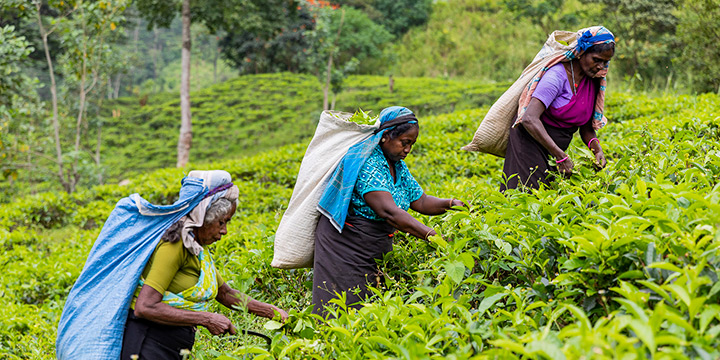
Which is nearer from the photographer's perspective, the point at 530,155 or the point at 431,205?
the point at 431,205

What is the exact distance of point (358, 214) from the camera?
2.76 m

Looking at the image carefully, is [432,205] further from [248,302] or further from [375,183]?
[248,302]

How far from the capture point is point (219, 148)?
62.4 ft

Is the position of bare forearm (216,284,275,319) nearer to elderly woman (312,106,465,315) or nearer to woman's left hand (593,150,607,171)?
elderly woman (312,106,465,315)

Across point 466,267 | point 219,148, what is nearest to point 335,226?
point 466,267

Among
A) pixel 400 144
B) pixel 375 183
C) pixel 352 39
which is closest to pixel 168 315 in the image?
pixel 375 183

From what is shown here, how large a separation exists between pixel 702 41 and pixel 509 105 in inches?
280

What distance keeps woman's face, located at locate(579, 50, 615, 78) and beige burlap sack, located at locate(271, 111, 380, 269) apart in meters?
1.36

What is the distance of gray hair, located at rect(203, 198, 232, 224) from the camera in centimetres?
255

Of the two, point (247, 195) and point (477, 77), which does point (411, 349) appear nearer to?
point (247, 195)

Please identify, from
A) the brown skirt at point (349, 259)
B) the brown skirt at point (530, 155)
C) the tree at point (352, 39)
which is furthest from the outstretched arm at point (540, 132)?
the tree at point (352, 39)

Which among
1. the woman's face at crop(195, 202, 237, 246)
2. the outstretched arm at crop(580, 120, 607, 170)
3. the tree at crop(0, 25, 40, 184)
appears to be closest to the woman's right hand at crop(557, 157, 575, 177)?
the outstretched arm at crop(580, 120, 607, 170)

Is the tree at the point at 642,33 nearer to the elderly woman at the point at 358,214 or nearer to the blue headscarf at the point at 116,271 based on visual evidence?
the elderly woman at the point at 358,214

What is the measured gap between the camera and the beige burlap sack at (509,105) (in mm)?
3299
